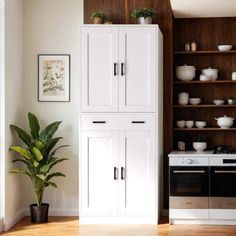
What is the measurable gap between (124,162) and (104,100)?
29.5 inches

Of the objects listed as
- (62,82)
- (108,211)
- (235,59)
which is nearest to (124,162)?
(108,211)

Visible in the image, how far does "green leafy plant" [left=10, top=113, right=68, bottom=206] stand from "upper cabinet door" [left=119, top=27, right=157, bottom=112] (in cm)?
94

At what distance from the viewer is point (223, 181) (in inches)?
273

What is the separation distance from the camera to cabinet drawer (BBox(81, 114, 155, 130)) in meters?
6.94

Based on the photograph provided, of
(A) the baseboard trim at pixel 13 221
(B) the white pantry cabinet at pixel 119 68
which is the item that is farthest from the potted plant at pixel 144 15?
(A) the baseboard trim at pixel 13 221

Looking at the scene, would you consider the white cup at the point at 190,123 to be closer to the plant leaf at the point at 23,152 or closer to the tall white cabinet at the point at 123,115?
the tall white cabinet at the point at 123,115

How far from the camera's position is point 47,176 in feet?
23.6

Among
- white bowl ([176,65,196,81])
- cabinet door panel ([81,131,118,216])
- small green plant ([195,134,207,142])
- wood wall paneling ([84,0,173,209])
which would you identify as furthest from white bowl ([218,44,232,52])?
cabinet door panel ([81,131,118,216])

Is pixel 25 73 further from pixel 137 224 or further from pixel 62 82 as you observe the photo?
pixel 137 224

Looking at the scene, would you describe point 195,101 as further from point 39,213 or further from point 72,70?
point 39,213

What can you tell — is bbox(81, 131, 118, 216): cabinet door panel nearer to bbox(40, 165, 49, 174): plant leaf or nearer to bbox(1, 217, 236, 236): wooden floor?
bbox(1, 217, 236, 236): wooden floor

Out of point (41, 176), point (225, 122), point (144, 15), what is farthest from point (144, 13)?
point (41, 176)

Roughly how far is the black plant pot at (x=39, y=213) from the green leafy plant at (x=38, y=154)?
0.22ft

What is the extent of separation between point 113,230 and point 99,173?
70 centimetres
